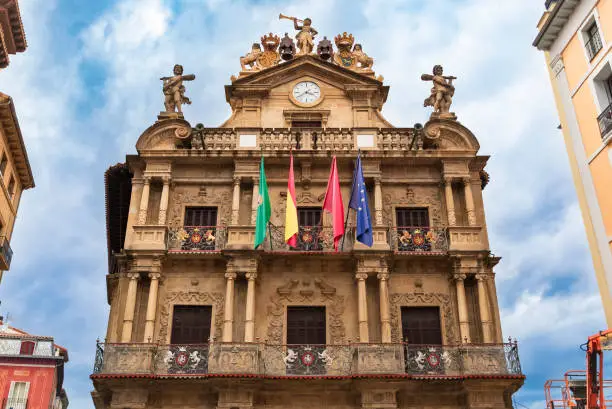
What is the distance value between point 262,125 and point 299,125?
4.82 ft

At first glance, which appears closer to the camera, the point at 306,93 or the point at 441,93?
the point at 441,93

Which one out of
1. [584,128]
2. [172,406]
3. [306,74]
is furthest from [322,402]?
[306,74]

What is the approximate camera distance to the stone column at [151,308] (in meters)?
20.3

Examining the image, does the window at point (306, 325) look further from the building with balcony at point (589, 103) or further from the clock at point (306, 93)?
the building with balcony at point (589, 103)


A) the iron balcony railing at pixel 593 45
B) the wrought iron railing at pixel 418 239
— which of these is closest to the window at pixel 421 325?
the wrought iron railing at pixel 418 239

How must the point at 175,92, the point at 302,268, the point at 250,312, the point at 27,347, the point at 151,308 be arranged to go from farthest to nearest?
the point at 27,347 → the point at 175,92 → the point at 302,268 → the point at 151,308 → the point at 250,312

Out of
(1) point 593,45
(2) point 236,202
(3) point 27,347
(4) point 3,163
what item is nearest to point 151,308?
(2) point 236,202

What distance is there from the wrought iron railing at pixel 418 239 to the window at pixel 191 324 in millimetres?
6725

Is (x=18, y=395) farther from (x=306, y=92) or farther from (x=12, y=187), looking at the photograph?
(x=306, y=92)

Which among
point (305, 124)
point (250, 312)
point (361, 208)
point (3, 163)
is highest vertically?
point (305, 124)

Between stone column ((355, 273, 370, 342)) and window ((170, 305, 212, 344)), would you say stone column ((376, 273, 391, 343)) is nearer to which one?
stone column ((355, 273, 370, 342))

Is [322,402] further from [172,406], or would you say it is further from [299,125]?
[299,125]

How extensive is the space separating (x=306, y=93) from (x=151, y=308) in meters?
10.9

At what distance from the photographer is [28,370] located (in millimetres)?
36812
